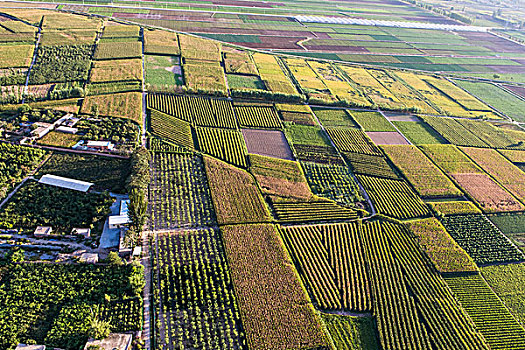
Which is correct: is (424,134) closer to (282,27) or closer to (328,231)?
(328,231)

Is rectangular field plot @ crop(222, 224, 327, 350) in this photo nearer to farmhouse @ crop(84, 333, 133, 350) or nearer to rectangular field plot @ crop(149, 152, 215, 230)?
rectangular field plot @ crop(149, 152, 215, 230)

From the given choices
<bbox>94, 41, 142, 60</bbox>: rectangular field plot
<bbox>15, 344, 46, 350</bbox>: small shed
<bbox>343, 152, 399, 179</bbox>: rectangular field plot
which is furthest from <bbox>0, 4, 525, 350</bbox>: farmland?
<bbox>94, 41, 142, 60</bbox>: rectangular field plot

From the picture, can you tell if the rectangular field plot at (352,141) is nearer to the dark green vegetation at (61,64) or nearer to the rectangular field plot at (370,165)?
the rectangular field plot at (370,165)

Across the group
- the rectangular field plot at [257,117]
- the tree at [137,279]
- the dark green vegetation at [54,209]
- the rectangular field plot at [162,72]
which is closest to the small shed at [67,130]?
the dark green vegetation at [54,209]

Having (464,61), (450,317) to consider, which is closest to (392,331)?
(450,317)

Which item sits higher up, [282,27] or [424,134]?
[282,27]
